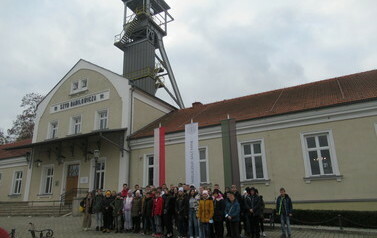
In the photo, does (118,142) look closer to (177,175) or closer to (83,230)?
(177,175)

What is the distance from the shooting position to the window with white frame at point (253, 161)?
605 inches

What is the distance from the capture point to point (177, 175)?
1784cm

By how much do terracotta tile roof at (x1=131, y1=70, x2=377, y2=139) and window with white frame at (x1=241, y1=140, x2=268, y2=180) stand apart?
148cm

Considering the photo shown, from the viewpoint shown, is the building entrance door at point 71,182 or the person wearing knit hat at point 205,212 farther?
the building entrance door at point 71,182

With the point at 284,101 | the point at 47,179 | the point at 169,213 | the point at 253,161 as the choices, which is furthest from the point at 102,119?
the point at 169,213

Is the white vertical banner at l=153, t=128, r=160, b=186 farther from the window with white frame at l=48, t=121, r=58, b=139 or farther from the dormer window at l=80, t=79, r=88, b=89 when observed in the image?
the window with white frame at l=48, t=121, r=58, b=139

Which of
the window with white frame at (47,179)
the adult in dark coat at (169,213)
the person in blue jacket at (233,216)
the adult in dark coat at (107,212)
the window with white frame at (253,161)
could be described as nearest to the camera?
the person in blue jacket at (233,216)

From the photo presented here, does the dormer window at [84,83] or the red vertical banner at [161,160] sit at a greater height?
the dormer window at [84,83]

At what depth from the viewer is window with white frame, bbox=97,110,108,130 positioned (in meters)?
21.6

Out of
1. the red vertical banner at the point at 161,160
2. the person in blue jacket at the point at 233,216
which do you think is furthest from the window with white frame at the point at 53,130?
the person in blue jacket at the point at 233,216

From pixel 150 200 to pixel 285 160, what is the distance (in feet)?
23.0

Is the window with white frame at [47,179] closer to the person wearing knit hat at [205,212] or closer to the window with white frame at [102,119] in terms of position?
the window with white frame at [102,119]

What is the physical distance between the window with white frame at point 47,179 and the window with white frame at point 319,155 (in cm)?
1731

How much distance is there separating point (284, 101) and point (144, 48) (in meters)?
17.0
